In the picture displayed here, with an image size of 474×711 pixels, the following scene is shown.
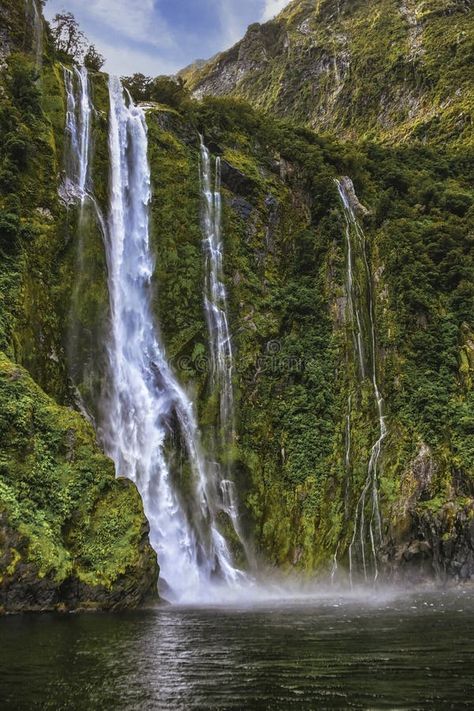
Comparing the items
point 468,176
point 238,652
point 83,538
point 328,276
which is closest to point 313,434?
point 328,276

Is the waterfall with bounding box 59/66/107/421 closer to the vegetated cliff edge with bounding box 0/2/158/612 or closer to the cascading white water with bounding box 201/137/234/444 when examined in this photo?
the vegetated cliff edge with bounding box 0/2/158/612

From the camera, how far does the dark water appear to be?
6527 millimetres

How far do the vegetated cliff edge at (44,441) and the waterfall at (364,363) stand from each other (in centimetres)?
968

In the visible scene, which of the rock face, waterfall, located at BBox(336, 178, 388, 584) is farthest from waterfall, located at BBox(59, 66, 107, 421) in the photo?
waterfall, located at BBox(336, 178, 388, 584)

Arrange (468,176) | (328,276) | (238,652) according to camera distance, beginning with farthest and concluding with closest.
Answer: (468,176) < (328,276) < (238,652)

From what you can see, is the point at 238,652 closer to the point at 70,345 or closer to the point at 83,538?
the point at 83,538

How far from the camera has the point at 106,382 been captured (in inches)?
810

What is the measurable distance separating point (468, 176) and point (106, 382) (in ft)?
96.7

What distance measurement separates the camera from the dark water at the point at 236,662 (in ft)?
21.4

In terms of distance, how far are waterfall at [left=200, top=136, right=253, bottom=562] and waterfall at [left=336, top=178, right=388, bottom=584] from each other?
179 inches

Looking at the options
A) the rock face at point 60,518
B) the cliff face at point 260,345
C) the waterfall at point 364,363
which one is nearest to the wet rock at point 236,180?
the cliff face at point 260,345

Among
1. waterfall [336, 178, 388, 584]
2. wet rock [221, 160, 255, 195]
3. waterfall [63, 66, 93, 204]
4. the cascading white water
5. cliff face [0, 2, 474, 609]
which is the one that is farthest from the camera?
wet rock [221, 160, 255, 195]

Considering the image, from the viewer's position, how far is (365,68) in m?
57.9

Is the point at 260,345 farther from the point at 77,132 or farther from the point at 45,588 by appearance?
the point at 45,588
